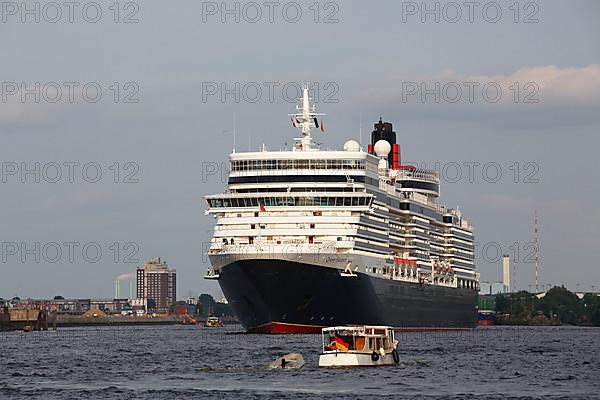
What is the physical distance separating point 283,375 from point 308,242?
46844 millimetres

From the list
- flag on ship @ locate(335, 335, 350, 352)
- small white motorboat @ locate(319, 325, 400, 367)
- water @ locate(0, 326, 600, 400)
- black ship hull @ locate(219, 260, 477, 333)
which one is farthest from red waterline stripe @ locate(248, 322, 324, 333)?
flag on ship @ locate(335, 335, 350, 352)

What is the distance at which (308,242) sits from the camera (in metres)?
127

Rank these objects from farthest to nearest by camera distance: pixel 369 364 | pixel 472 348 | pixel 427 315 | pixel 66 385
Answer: pixel 427 315 < pixel 472 348 < pixel 369 364 < pixel 66 385

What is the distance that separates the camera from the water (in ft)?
233

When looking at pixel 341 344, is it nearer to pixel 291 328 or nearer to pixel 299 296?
pixel 299 296

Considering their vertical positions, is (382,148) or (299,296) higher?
(382,148)

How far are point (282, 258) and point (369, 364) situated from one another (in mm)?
37622

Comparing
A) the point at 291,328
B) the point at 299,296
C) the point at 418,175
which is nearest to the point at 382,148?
the point at 418,175

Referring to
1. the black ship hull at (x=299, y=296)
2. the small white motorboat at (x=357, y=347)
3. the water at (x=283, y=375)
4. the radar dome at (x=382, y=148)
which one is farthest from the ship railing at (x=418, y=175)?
the small white motorboat at (x=357, y=347)

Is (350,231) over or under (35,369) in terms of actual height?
over

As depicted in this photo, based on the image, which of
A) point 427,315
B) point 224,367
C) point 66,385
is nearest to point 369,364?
point 224,367

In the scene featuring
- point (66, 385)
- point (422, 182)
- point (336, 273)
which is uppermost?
point (422, 182)

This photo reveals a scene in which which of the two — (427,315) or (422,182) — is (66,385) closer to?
(427,315)

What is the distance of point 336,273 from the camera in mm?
124375
